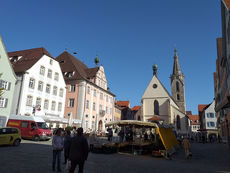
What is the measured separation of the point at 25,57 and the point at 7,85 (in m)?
8.72

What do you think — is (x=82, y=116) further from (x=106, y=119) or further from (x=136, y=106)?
(x=136, y=106)

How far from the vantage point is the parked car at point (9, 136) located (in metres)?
14.4

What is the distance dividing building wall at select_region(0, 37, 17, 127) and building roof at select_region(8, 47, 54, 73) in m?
1.92

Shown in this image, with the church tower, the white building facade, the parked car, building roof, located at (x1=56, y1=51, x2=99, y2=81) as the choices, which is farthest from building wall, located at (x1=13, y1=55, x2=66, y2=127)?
the church tower

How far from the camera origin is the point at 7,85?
26.3 meters

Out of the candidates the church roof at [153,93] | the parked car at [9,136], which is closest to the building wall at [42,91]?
the parked car at [9,136]

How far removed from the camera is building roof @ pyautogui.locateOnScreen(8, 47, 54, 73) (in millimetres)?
29609

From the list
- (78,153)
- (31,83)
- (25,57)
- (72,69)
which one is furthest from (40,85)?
(78,153)

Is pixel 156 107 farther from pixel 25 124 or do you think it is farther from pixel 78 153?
pixel 78 153

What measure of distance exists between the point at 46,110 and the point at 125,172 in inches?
1020

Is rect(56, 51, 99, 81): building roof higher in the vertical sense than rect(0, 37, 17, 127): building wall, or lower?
higher

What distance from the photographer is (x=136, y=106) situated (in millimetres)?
91812

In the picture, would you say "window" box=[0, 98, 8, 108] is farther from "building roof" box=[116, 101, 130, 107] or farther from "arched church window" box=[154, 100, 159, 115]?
"building roof" box=[116, 101, 130, 107]

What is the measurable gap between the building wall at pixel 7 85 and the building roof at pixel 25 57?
1917 mm
